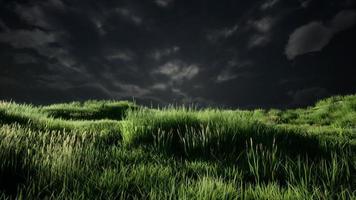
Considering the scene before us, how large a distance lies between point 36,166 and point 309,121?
35.2 ft

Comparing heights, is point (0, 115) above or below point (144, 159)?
above

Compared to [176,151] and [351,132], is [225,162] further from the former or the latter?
[351,132]

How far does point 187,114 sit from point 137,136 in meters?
1.20

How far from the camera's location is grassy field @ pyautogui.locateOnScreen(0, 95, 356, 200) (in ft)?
9.72

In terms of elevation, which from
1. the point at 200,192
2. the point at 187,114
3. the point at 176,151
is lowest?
the point at 200,192

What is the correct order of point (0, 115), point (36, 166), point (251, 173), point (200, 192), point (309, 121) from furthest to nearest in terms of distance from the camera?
point (309, 121), point (0, 115), point (251, 173), point (36, 166), point (200, 192)

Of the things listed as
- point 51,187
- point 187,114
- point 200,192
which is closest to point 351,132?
point 187,114

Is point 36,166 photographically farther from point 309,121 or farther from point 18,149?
point 309,121

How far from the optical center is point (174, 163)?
3.88 metres

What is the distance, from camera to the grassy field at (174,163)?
2.96 m

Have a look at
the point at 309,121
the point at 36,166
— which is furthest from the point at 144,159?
the point at 309,121

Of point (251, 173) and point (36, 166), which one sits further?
point (251, 173)

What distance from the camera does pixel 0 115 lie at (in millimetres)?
7027

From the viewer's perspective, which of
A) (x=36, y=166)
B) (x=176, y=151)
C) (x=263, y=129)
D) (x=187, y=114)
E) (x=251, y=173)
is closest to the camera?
(x=36, y=166)
